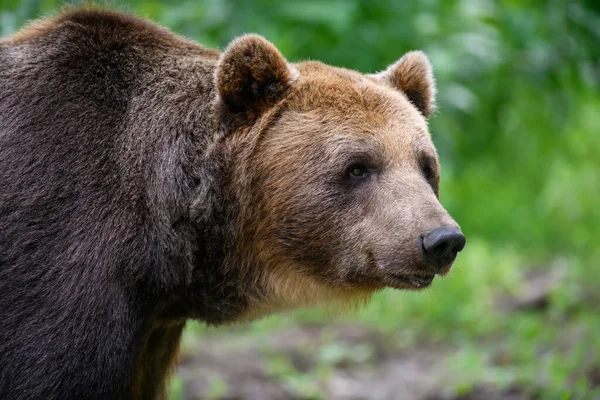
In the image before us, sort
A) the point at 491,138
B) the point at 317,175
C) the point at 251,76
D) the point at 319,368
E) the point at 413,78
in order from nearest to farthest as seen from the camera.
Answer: the point at 317,175, the point at 251,76, the point at 413,78, the point at 319,368, the point at 491,138

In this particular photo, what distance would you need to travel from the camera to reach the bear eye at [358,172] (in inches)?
199

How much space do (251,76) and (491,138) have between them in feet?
17.7

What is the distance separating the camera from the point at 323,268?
517 cm

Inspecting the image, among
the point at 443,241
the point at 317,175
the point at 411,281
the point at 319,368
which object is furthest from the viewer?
the point at 319,368

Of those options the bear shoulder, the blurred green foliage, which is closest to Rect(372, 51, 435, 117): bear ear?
the bear shoulder

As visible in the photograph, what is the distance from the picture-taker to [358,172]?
16.6ft

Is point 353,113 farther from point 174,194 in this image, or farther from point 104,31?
point 104,31

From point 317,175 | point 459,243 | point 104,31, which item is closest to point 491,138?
point 317,175

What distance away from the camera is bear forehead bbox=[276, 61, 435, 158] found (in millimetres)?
5074

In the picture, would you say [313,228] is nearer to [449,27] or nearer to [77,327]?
[77,327]

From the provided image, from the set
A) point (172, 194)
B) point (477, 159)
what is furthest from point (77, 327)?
point (477, 159)

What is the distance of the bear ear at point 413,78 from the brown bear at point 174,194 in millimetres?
251

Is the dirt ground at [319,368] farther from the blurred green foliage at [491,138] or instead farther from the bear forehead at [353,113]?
→ the bear forehead at [353,113]

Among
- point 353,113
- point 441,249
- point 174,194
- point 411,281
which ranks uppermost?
point 353,113
